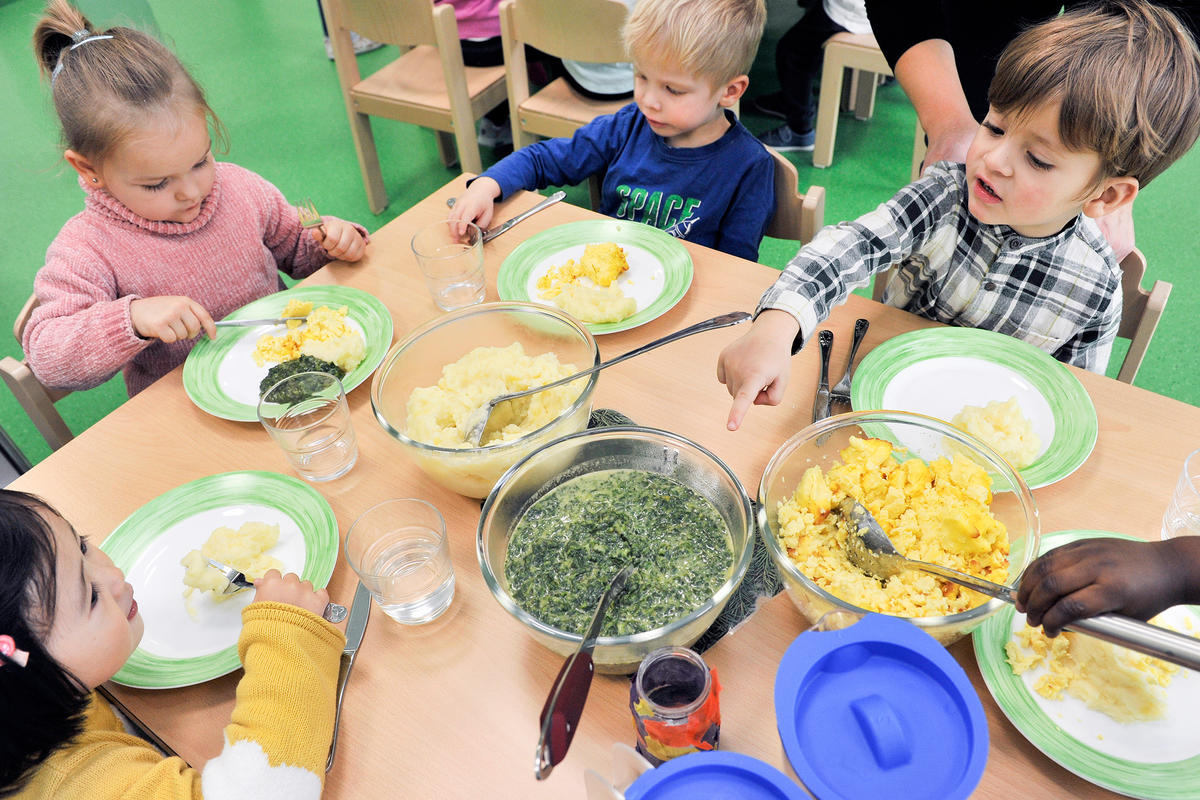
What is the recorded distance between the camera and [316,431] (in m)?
1.21

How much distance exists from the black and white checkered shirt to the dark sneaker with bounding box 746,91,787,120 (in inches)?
103

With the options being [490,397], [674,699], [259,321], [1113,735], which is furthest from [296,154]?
[1113,735]

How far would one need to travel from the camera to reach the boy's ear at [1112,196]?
124cm

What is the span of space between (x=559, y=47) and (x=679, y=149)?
870 millimetres

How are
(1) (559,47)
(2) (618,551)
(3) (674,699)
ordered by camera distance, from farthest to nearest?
(1) (559,47) → (2) (618,551) → (3) (674,699)

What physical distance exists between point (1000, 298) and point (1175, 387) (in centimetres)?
157

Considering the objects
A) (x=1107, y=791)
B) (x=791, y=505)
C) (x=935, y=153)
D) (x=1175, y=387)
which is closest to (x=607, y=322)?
(x=791, y=505)

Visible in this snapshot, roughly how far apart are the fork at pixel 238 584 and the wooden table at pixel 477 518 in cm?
4

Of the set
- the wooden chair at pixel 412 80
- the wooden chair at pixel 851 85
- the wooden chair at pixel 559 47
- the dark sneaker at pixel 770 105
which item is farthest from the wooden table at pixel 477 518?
the dark sneaker at pixel 770 105

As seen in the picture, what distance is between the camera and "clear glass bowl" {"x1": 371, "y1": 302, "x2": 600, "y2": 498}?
3.48 feet

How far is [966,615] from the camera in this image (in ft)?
2.66

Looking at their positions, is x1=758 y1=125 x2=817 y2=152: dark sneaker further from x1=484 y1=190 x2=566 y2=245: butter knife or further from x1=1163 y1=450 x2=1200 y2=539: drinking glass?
x1=1163 y1=450 x2=1200 y2=539: drinking glass

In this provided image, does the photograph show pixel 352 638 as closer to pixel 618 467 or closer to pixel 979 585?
pixel 618 467

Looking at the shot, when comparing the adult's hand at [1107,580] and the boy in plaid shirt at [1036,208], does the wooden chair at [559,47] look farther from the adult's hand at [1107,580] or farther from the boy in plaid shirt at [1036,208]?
the adult's hand at [1107,580]
